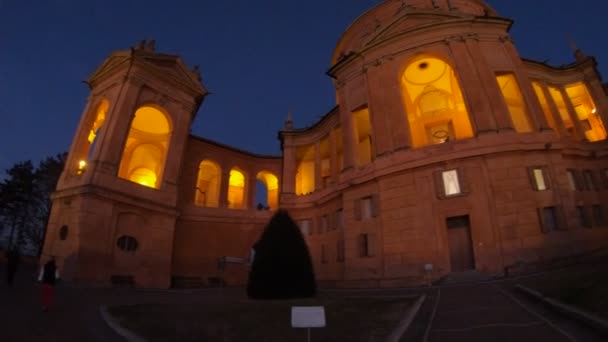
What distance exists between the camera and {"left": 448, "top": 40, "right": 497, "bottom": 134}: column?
22.2m

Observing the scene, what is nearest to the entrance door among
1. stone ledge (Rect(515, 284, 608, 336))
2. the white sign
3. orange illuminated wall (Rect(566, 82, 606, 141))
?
stone ledge (Rect(515, 284, 608, 336))

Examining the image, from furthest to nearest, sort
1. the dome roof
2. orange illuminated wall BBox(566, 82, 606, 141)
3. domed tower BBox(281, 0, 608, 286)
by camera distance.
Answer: the dome roof, orange illuminated wall BBox(566, 82, 606, 141), domed tower BBox(281, 0, 608, 286)

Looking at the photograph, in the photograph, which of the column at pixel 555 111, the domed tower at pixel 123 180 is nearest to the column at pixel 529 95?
the column at pixel 555 111

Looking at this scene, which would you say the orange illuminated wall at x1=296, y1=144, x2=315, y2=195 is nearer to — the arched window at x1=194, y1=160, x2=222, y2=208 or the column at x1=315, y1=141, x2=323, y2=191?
the column at x1=315, y1=141, x2=323, y2=191

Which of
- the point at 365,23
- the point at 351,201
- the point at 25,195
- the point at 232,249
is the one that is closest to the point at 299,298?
the point at 351,201

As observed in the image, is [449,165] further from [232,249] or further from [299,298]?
[232,249]

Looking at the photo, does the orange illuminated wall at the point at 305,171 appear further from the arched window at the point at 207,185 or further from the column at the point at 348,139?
the column at the point at 348,139

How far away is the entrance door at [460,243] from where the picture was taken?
20094mm

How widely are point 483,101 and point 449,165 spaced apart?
5581 millimetres

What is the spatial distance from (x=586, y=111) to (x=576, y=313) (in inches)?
1367

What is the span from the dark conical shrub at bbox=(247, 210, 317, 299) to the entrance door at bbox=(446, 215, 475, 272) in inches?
462

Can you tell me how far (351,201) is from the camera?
82.8 ft

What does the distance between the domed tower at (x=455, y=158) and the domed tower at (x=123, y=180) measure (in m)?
12.4

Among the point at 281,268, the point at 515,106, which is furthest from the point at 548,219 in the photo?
the point at 281,268
